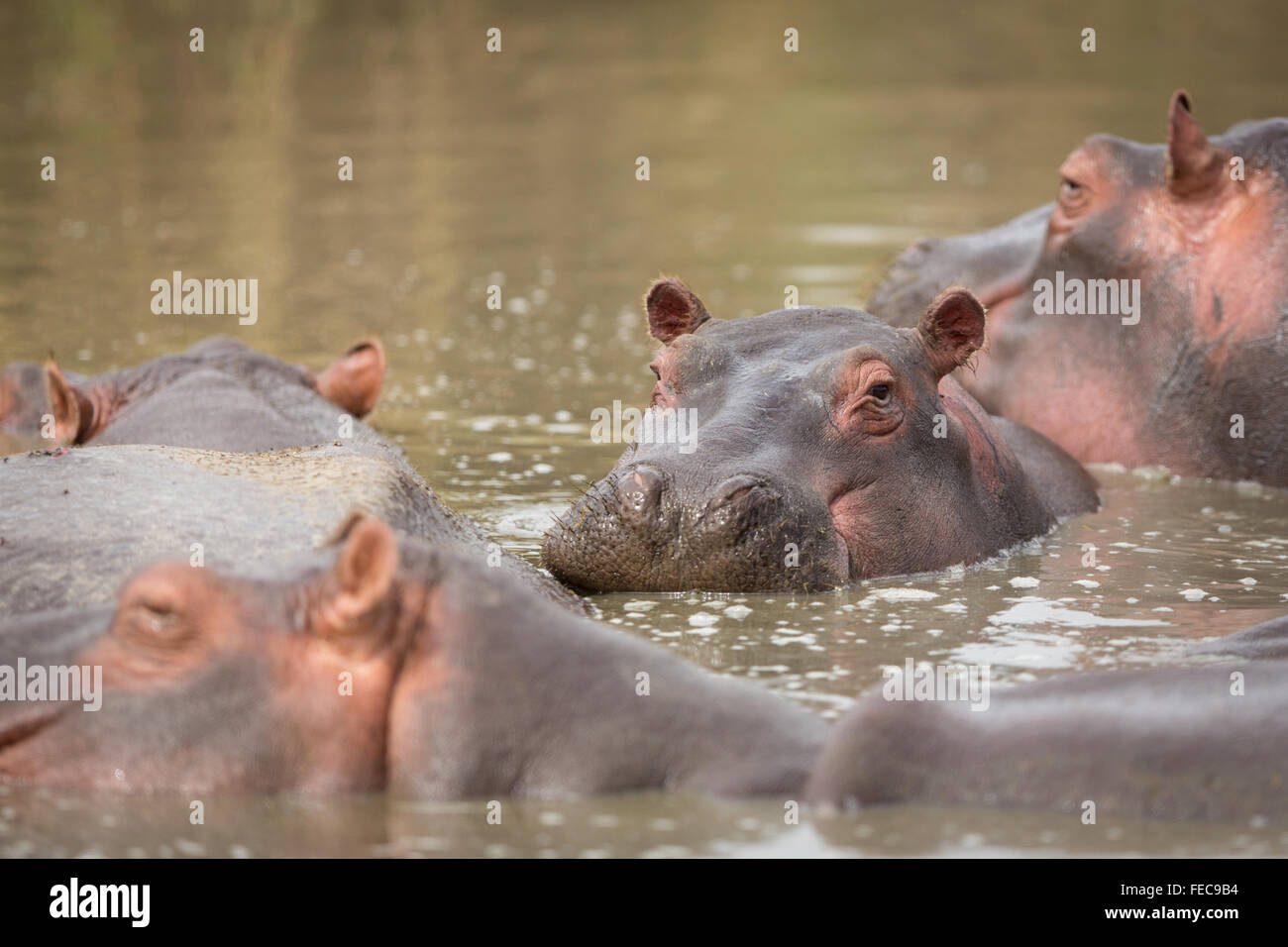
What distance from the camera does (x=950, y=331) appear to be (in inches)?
287

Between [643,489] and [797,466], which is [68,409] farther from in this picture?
[797,466]

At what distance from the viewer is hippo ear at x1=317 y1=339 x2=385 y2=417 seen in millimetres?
9352

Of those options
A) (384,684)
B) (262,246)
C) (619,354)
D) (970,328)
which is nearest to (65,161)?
(262,246)

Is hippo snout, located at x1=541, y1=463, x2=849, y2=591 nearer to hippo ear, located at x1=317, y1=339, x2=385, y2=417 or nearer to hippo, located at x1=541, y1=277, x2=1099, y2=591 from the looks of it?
hippo, located at x1=541, y1=277, x2=1099, y2=591

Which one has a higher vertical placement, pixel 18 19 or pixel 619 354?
pixel 18 19

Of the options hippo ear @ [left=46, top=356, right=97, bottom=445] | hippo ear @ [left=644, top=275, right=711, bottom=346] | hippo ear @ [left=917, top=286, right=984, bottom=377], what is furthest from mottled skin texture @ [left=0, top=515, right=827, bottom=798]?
hippo ear @ [left=46, top=356, right=97, bottom=445]

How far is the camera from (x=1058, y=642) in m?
6.16

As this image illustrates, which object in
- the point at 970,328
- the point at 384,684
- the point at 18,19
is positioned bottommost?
the point at 384,684

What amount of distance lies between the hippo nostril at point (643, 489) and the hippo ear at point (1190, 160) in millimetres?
3351

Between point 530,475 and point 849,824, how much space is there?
16.4 feet

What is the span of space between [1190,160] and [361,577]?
5655 millimetres

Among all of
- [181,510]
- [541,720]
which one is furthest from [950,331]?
[541,720]
